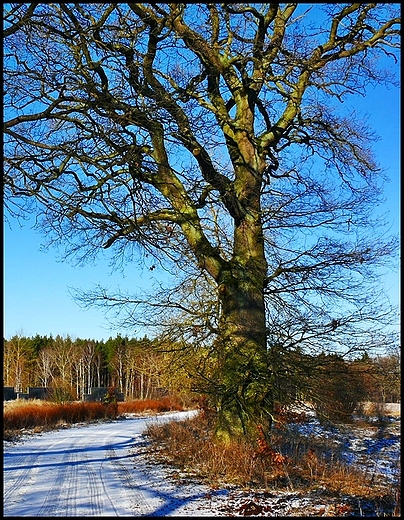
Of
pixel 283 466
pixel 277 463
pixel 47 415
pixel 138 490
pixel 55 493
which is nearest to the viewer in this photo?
pixel 55 493

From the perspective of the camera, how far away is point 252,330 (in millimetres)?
10031

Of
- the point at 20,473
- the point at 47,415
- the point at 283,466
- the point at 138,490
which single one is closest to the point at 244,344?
the point at 283,466

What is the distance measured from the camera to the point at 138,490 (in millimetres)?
7039

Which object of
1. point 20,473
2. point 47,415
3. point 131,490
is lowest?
point 47,415

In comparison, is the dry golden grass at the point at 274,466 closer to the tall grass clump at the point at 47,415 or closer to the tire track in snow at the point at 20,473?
the tire track in snow at the point at 20,473

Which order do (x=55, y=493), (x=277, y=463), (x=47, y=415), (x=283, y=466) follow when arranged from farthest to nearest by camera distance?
(x=47, y=415)
(x=277, y=463)
(x=283, y=466)
(x=55, y=493)

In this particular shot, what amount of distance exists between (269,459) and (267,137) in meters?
6.43

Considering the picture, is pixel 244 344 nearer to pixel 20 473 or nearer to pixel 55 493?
pixel 55 493

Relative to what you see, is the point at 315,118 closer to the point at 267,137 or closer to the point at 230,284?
the point at 267,137

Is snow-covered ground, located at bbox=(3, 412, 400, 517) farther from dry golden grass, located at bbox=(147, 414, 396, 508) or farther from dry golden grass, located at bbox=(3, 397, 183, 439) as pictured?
dry golden grass, located at bbox=(3, 397, 183, 439)

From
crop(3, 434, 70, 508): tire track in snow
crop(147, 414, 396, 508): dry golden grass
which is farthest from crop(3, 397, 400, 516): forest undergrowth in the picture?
crop(3, 434, 70, 508): tire track in snow

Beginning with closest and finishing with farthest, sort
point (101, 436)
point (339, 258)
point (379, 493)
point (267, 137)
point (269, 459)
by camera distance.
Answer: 1. point (379, 493)
2. point (269, 459)
3. point (339, 258)
4. point (267, 137)
5. point (101, 436)

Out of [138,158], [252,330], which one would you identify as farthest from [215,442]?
[138,158]

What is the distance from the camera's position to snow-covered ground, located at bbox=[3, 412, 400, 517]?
5828 mm
